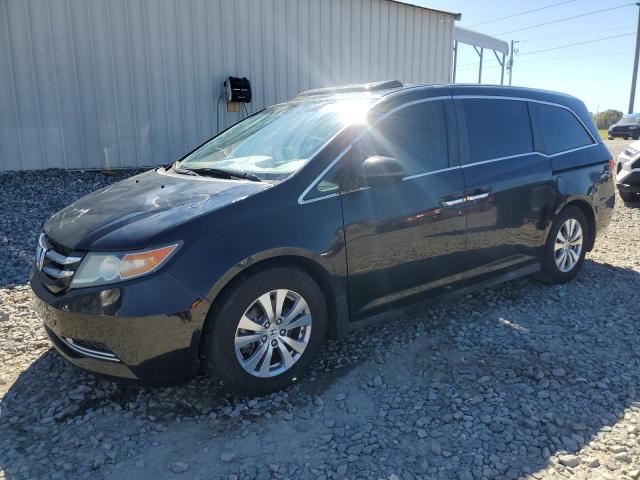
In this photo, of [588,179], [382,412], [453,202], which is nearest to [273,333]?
[382,412]

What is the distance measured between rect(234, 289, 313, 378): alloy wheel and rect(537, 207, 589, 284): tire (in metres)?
2.56

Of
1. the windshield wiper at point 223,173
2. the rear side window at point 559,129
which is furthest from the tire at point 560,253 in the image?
the windshield wiper at point 223,173

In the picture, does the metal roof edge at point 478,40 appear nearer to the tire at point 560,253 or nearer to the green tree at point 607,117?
the tire at point 560,253

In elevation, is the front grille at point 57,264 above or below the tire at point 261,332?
above

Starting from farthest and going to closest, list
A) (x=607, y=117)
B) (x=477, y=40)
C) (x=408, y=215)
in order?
1. (x=607, y=117)
2. (x=477, y=40)
3. (x=408, y=215)

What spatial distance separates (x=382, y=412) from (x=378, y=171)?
1.37m

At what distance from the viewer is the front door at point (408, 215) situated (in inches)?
126

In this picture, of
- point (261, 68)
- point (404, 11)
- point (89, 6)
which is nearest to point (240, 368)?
point (89, 6)

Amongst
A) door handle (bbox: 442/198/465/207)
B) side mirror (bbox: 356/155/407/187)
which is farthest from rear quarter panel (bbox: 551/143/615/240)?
side mirror (bbox: 356/155/407/187)

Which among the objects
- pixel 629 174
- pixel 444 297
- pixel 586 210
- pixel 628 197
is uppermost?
pixel 586 210

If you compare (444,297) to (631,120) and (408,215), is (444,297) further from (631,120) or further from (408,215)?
(631,120)

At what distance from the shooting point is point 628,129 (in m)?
25.0

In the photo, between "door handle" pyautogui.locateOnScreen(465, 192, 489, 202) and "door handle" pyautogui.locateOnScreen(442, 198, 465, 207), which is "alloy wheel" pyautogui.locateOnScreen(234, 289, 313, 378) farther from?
"door handle" pyautogui.locateOnScreen(465, 192, 489, 202)

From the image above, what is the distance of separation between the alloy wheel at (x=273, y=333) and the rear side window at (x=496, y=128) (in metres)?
1.78
